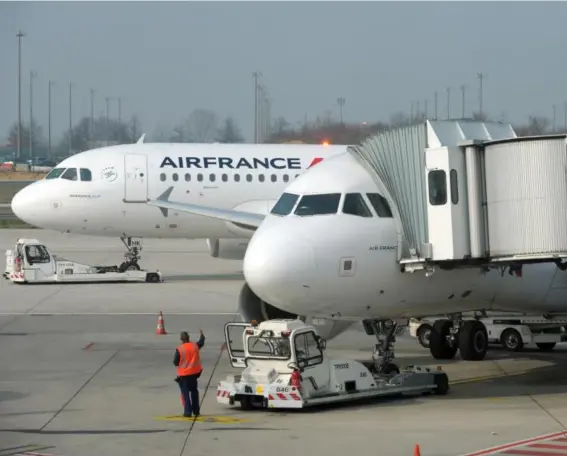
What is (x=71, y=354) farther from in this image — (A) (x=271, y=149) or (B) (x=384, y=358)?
(A) (x=271, y=149)

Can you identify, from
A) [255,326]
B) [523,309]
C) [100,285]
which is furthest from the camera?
[100,285]

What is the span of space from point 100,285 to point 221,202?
5.03 meters

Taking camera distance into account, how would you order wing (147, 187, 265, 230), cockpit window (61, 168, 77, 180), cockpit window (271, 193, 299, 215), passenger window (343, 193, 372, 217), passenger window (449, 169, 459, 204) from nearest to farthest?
passenger window (449, 169, 459, 204) → passenger window (343, 193, 372, 217) → cockpit window (271, 193, 299, 215) → wing (147, 187, 265, 230) → cockpit window (61, 168, 77, 180)

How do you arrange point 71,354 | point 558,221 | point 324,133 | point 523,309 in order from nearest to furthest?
point 558,221, point 523,309, point 71,354, point 324,133

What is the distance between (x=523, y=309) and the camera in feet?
75.9

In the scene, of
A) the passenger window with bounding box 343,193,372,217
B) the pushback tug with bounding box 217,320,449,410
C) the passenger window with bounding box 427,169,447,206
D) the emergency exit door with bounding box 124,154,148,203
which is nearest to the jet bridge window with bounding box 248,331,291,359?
the pushback tug with bounding box 217,320,449,410

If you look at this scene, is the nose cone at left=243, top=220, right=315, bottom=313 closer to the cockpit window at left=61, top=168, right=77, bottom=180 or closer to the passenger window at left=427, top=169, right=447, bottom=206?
the passenger window at left=427, top=169, right=447, bottom=206

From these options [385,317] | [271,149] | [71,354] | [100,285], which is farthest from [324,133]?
[385,317]

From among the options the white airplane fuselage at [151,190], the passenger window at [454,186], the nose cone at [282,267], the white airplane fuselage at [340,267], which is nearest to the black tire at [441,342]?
the white airplane fuselage at [340,267]

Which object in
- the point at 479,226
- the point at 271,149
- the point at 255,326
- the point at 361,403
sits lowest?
the point at 361,403

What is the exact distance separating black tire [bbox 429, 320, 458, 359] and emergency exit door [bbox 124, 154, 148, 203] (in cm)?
1736

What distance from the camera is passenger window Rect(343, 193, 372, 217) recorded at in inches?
797

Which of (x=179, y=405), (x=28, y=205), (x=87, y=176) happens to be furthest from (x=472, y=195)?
(x=28, y=205)

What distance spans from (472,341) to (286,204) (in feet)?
19.5
